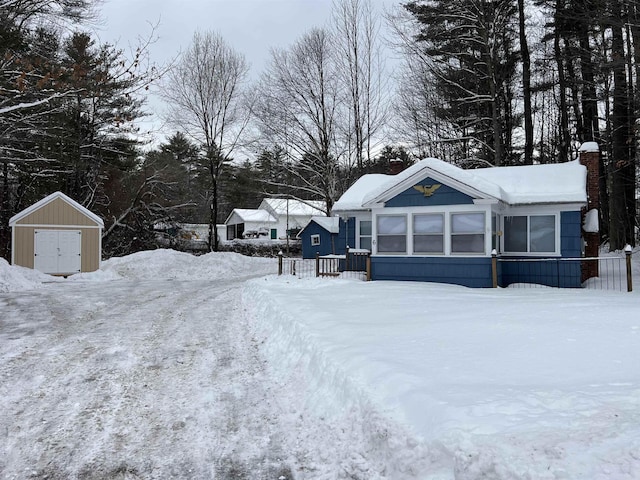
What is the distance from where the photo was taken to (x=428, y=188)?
13602 millimetres

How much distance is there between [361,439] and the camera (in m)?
3.98

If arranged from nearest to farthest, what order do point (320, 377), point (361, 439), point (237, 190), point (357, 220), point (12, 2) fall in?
point (361, 439), point (320, 377), point (12, 2), point (357, 220), point (237, 190)

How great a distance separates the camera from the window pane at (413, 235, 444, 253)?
13633 mm

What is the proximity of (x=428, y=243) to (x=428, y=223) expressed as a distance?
601 mm

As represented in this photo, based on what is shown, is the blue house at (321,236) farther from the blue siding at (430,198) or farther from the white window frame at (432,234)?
the white window frame at (432,234)

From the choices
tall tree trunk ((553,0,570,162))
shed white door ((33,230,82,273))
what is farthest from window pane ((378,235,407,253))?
tall tree trunk ((553,0,570,162))

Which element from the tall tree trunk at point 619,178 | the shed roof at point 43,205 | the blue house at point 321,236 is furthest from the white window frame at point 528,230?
the shed roof at point 43,205

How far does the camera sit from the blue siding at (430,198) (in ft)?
43.6

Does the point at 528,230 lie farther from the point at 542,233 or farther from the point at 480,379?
the point at 480,379

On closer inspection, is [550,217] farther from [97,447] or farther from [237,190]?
[237,190]

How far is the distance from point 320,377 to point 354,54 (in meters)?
23.3

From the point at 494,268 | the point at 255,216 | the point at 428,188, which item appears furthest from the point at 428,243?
the point at 255,216

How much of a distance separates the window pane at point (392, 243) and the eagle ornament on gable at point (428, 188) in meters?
1.47

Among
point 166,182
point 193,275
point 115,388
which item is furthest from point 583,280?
point 166,182
